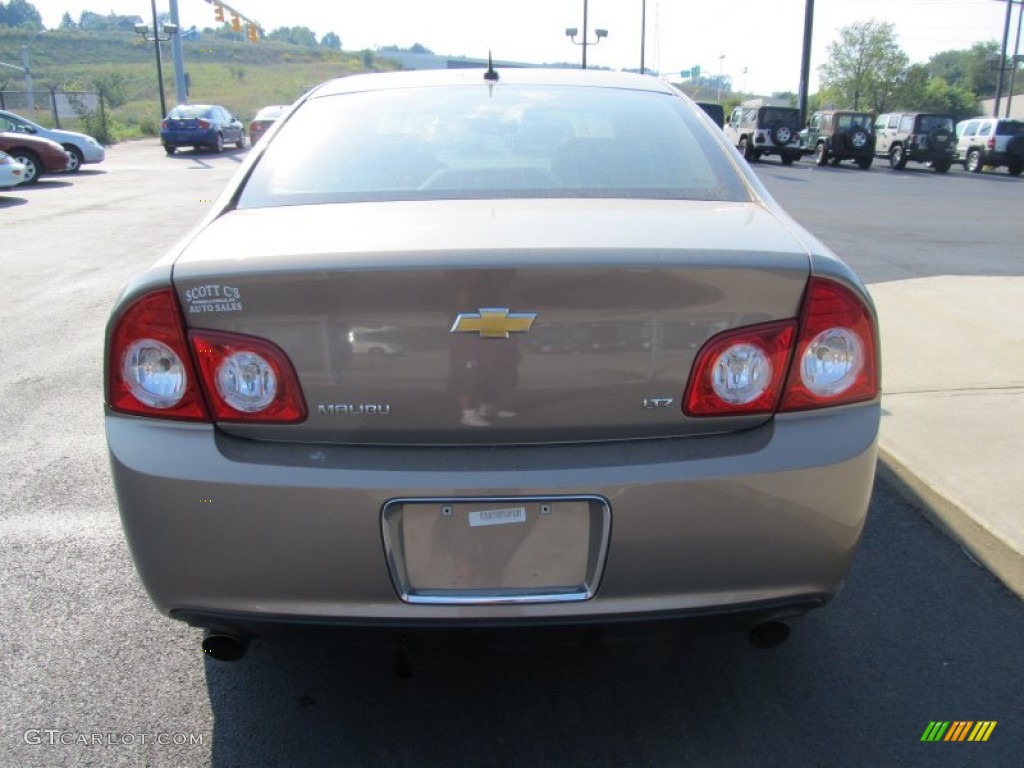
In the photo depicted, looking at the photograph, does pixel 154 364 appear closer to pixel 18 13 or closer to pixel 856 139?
pixel 856 139

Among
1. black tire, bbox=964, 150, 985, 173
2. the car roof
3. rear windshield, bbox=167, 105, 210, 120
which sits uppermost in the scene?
the car roof

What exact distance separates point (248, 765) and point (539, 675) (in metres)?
0.83

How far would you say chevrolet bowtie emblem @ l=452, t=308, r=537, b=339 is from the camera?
6.64 ft

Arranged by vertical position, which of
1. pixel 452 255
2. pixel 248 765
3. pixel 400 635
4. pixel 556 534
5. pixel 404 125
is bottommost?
pixel 248 765

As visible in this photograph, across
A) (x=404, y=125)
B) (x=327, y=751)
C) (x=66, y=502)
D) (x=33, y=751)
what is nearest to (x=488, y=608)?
(x=327, y=751)

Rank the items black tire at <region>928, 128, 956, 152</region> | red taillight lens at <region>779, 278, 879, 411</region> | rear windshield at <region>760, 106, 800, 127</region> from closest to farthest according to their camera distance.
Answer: red taillight lens at <region>779, 278, 879, 411</region> < black tire at <region>928, 128, 956, 152</region> < rear windshield at <region>760, 106, 800, 127</region>

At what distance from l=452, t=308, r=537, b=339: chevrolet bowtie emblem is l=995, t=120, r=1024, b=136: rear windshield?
33078 millimetres

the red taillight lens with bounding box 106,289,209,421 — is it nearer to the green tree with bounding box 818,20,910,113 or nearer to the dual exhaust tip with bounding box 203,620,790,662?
the dual exhaust tip with bounding box 203,620,790,662

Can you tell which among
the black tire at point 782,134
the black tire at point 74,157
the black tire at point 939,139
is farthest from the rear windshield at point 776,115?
the black tire at point 74,157

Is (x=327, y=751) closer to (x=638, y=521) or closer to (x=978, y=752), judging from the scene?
(x=638, y=521)

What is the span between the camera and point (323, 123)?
3.09 meters

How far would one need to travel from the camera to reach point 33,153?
63.7 feet

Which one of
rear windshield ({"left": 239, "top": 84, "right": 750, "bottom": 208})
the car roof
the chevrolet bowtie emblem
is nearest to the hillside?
the car roof

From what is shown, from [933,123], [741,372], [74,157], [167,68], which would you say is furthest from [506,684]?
[167,68]
